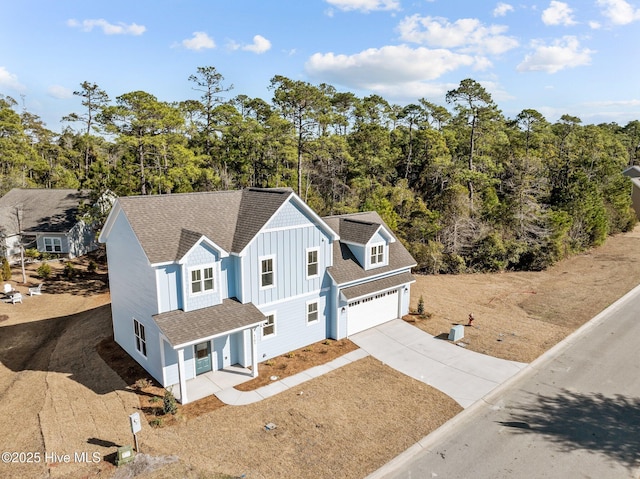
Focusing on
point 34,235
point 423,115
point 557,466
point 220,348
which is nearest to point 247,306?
point 220,348

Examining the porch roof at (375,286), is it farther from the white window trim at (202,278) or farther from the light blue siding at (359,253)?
the white window trim at (202,278)

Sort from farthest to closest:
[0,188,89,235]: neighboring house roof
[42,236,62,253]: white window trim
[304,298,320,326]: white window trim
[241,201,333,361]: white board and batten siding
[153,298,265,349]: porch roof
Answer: [42,236,62,253]: white window trim, [0,188,89,235]: neighboring house roof, [304,298,320,326]: white window trim, [241,201,333,361]: white board and batten siding, [153,298,265,349]: porch roof

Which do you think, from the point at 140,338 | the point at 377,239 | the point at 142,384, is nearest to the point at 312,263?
the point at 377,239

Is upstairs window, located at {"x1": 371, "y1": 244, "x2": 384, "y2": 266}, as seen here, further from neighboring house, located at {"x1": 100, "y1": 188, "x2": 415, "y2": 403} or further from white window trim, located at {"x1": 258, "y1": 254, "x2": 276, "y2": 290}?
white window trim, located at {"x1": 258, "y1": 254, "x2": 276, "y2": 290}

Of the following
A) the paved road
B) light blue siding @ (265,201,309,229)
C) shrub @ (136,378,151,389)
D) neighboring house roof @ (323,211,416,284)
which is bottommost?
the paved road

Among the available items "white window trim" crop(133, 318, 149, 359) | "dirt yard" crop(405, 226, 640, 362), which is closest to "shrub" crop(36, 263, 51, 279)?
"white window trim" crop(133, 318, 149, 359)

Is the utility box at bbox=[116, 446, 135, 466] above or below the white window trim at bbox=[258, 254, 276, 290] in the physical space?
below

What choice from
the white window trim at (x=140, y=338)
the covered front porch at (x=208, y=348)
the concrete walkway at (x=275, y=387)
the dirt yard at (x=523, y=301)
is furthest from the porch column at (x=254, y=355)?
the dirt yard at (x=523, y=301)

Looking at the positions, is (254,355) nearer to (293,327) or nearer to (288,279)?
(293,327)
